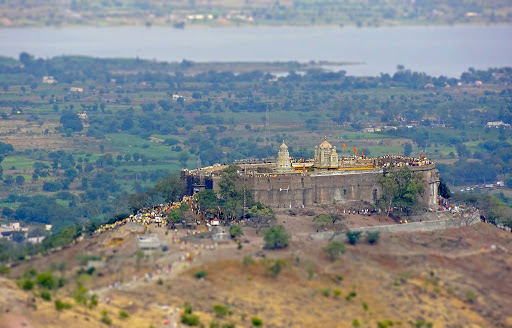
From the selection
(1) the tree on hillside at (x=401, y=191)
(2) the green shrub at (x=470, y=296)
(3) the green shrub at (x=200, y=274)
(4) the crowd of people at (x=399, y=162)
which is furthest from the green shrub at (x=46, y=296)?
(4) the crowd of people at (x=399, y=162)

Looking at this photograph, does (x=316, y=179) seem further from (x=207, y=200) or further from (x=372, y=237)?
(x=372, y=237)

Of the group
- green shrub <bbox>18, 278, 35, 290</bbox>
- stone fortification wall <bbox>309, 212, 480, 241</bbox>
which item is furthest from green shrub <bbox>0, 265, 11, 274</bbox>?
stone fortification wall <bbox>309, 212, 480, 241</bbox>

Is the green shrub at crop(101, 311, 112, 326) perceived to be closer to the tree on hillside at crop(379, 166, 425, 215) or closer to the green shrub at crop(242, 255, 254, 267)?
the green shrub at crop(242, 255, 254, 267)

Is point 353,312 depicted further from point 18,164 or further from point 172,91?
point 172,91

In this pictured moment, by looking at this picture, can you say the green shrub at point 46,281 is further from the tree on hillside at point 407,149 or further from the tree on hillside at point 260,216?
the tree on hillside at point 407,149

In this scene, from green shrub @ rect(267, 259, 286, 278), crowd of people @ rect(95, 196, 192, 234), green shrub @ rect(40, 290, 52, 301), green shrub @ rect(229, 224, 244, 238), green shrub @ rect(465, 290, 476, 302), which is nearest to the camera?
green shrub @ rect(40, 290, 52, 301)

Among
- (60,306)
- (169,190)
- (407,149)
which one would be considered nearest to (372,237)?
(169,190)

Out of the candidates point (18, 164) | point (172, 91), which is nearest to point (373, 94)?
point (172, 91)
